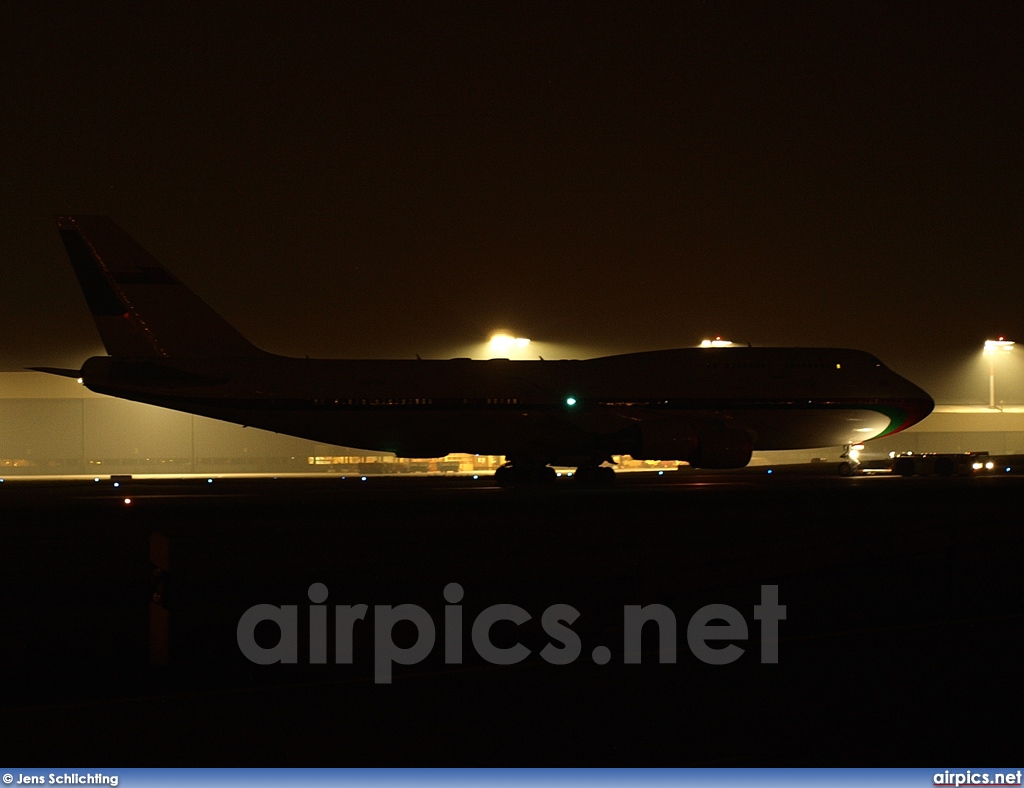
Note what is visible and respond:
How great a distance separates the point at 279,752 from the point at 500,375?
32.2 metres

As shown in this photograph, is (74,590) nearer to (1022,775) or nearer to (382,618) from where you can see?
(382,618)

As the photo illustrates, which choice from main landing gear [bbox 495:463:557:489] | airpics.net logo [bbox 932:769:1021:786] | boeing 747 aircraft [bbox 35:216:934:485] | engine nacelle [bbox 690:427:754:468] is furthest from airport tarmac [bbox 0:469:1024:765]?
main landing gear [bbox 495:463:557:489]

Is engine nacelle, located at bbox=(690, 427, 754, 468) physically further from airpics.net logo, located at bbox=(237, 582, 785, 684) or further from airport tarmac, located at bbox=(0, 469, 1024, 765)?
airpics.net logo, located at bbox=(237, 582, 785, 684)

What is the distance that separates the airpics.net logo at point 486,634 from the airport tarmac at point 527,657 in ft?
0.36

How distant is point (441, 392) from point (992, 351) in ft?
159

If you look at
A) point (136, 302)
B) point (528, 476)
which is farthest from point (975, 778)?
point (136, 302)

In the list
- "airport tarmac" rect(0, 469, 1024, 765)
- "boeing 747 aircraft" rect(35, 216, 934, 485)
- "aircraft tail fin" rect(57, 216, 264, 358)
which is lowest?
"airport tarmac" rect(0, 469, 1024, 765)

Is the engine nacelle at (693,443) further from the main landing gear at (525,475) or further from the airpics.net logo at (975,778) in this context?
the airpics.net logo at (975,778)

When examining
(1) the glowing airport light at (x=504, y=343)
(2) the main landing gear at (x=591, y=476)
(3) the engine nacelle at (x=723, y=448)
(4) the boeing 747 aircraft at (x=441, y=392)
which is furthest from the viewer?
(1) the glowing airport light at (x=504, y=343)

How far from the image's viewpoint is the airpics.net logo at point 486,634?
946 centimetres

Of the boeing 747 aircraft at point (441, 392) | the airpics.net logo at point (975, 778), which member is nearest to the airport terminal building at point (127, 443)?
the boeing 747 aircraft at point (441, 392)

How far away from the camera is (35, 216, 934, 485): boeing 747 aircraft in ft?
121

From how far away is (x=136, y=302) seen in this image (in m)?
38.1

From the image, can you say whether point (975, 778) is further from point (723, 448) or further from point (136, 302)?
point (136, 302)
